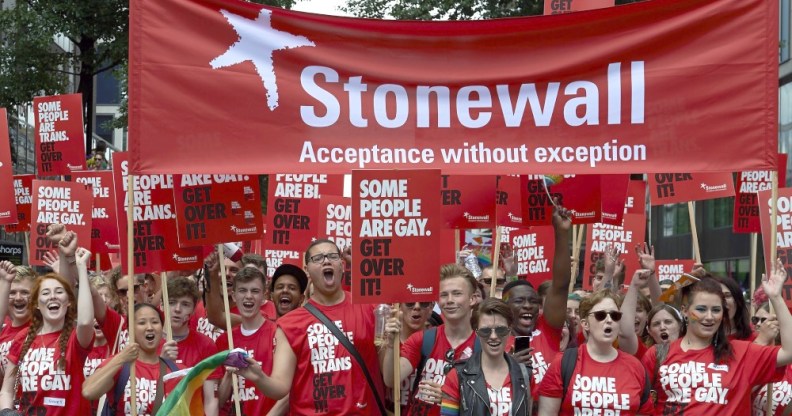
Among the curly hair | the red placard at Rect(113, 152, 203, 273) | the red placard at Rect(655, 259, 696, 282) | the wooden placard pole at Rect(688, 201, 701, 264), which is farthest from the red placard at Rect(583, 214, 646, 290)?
the curly hair

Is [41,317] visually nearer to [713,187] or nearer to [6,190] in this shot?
[6,190]

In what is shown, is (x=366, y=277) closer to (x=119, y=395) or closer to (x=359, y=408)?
(x=359, y=408)

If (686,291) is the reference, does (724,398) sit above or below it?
below

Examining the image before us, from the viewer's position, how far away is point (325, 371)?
8.23 m

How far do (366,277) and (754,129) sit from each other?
2504 mm

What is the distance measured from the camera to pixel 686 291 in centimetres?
814

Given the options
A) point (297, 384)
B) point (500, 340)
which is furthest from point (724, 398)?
point (297, 384)

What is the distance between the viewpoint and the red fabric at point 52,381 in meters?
8.94

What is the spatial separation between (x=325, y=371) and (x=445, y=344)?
0.83 metres

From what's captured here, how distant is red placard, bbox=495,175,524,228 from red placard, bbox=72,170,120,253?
4163mm

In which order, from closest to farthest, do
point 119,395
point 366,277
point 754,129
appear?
point 754,129, point 366,277, point 119,395

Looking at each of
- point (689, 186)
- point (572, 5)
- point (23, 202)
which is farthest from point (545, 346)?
point (23, 202)

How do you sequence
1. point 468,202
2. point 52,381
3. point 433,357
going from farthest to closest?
point 468,202 → point 52,381 → point 433,357

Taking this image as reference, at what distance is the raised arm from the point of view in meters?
8.32
